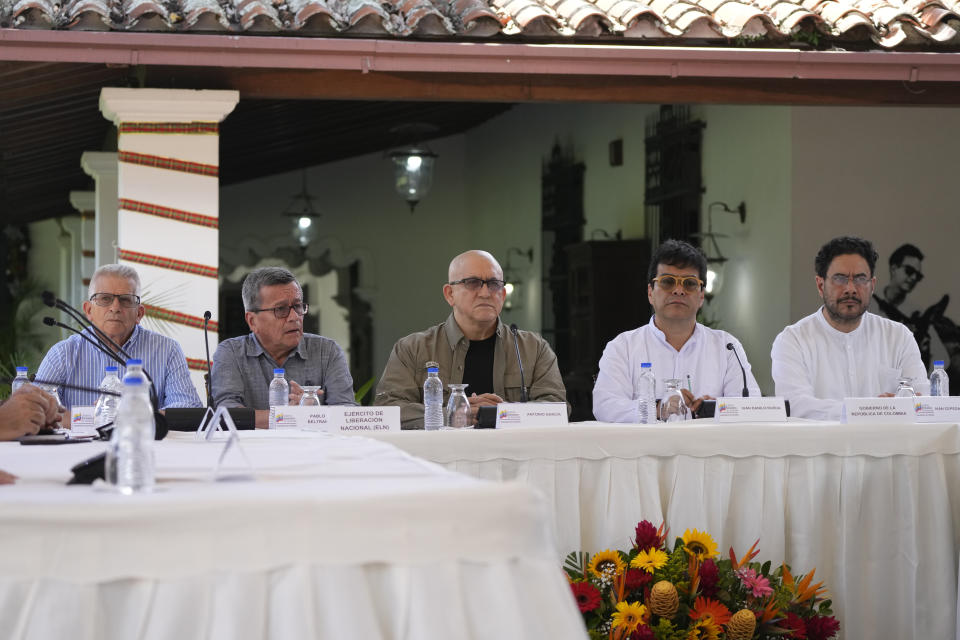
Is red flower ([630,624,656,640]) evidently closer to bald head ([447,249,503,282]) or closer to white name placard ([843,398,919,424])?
white name placard ([843,398,919,424])

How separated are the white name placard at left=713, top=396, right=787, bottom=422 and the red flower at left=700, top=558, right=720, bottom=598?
70 cm

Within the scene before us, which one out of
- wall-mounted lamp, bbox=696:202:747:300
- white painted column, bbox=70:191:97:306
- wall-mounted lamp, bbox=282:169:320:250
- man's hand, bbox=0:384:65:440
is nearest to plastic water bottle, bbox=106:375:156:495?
man's hand, bbox=0:384:65:440

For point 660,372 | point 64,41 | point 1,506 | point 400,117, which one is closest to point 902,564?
point 660,372

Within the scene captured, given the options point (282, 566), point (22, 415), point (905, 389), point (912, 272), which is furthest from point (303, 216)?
point (282, 566)

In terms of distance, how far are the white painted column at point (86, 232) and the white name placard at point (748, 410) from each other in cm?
694

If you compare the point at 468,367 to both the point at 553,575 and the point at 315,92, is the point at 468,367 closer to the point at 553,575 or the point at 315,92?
the point at 315,92

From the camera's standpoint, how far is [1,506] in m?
1.63

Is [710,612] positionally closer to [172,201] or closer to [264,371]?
[264,371]

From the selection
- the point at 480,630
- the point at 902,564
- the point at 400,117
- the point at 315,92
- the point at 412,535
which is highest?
the point at 400,117

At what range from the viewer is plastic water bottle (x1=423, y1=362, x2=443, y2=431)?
4.14 meters

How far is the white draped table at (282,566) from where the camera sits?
1.63 metres

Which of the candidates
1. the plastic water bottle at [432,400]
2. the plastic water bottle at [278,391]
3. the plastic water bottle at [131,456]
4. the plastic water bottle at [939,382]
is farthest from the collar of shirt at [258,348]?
the plastic water bottle at [131,456]

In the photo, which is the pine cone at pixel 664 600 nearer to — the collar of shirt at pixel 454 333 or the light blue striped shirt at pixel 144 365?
the collar of shirt at pixel 454 333

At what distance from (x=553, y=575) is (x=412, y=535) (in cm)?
22
